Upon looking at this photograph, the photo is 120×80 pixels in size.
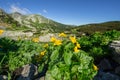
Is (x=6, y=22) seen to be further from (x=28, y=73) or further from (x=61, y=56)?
(x=61, y=56)

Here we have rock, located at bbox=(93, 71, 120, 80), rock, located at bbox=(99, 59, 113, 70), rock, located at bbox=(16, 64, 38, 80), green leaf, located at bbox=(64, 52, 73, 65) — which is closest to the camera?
green leaf, located at bbox=(64, 52, 73, 65)

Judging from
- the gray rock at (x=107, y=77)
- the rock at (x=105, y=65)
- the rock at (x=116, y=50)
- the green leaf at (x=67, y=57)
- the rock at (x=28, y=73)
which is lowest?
the gray rock at (x=107, y=77)

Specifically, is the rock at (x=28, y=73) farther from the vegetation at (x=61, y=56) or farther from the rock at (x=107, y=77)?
the rock at (x=107, y=77)

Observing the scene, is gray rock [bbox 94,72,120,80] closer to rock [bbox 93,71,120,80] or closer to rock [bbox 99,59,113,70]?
rock [bbox 93,71,120,80]

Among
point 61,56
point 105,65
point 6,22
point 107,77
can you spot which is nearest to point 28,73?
point 61,56

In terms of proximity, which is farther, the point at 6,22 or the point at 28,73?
the point at 6,22

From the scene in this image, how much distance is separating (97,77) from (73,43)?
2624 millimetres

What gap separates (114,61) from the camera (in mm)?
8656

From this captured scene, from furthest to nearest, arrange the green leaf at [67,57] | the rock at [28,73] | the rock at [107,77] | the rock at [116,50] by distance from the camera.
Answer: the rock at [116,50], the rock at [107,77], the rock at [28,73], the green leaf at [67,57]

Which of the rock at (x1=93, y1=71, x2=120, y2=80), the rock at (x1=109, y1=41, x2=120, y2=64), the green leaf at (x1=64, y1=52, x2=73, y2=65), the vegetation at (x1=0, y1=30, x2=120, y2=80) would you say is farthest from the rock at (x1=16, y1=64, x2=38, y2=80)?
the rock at (x1=109, y1=41, x2=120, y2=64)

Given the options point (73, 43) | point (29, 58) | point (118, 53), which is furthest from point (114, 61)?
point (73, 43)

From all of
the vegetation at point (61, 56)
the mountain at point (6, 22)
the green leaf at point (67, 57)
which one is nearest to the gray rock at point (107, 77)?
the vegetation at point (61, 56)

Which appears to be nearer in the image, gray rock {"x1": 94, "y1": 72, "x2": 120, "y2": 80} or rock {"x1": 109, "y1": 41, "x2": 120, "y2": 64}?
gray rock {"x1": 94, "y1": 72, "x2": 120, "y2": 80}

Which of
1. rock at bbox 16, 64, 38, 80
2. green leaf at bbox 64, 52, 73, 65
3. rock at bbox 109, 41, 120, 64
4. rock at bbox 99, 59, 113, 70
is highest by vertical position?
green leaf at bbox 64, 52, 73, 65
